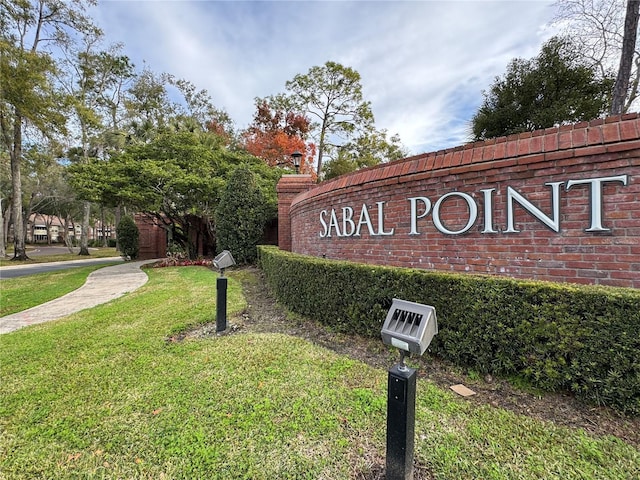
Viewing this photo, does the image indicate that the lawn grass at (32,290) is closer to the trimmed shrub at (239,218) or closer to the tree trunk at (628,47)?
the trimmed shrub at (239,218)

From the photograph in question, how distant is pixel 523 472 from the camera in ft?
5.59

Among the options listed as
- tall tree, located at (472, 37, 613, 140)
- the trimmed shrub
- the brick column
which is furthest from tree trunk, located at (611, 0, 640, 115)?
the trimmed shrub

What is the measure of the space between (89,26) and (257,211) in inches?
738

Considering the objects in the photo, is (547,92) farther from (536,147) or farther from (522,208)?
(522,208)

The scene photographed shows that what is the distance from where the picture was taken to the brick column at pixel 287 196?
372 inches

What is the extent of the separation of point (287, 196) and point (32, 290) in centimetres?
755

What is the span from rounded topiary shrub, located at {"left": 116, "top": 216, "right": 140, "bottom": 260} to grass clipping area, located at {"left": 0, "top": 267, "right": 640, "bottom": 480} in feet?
50.1

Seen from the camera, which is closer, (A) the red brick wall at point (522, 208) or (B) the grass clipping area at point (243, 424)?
(B) the grass clipping area at point (243, 424)

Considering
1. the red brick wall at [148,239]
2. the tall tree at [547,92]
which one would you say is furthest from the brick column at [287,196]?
the red brick wall at [148,239]

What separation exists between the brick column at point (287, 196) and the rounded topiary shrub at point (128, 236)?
12.0 metres

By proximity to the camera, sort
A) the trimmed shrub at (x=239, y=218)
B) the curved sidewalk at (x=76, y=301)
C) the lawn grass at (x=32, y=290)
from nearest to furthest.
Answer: the curved sidewalk at (x=76, y=301) < the lawn grass at (x=32, y=290) < the trimmed shrub at (x=239, y=218)

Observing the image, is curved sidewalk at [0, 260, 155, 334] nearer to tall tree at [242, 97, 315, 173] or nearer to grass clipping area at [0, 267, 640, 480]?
grass clipping area at [0, 267, 640, 480]

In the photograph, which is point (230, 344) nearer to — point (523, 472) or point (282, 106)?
point (523, 472)

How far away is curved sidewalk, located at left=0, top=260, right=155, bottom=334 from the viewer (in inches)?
200
